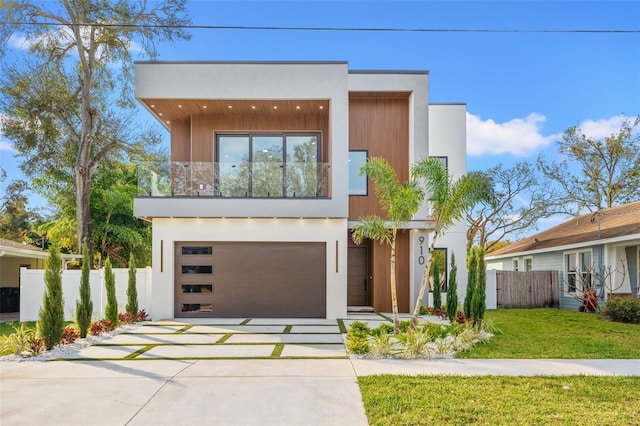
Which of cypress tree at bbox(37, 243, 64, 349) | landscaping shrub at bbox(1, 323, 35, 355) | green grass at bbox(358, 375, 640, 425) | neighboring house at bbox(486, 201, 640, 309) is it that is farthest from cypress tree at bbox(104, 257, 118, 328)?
neighboring house at bbox(486, 201, 640, 309)

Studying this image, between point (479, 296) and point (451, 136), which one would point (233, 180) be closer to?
point (479, 296)

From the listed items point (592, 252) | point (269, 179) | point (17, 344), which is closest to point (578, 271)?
point (592, 252)

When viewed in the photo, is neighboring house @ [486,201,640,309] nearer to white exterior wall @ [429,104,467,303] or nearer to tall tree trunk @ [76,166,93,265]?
white exterior wall @ [429,104,467,303]

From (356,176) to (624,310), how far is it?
8.54 meters

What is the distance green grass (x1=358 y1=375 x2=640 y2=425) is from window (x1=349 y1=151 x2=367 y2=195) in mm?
8142

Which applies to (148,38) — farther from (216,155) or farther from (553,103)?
(553,103)

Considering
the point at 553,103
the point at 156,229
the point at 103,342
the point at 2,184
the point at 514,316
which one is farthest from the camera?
the point at 2,184

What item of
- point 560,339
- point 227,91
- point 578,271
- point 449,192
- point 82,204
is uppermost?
point 227,91

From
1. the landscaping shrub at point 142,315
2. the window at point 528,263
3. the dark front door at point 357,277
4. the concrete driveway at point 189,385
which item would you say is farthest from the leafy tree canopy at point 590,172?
the landscaping shrub at point 142,315

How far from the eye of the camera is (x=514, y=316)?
13.3m

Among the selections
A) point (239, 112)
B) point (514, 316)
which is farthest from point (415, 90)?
point (514, 316)

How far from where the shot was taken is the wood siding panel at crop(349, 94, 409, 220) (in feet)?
44.8

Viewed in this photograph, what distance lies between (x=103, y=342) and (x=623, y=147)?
25.3m

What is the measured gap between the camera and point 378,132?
13727 mm
